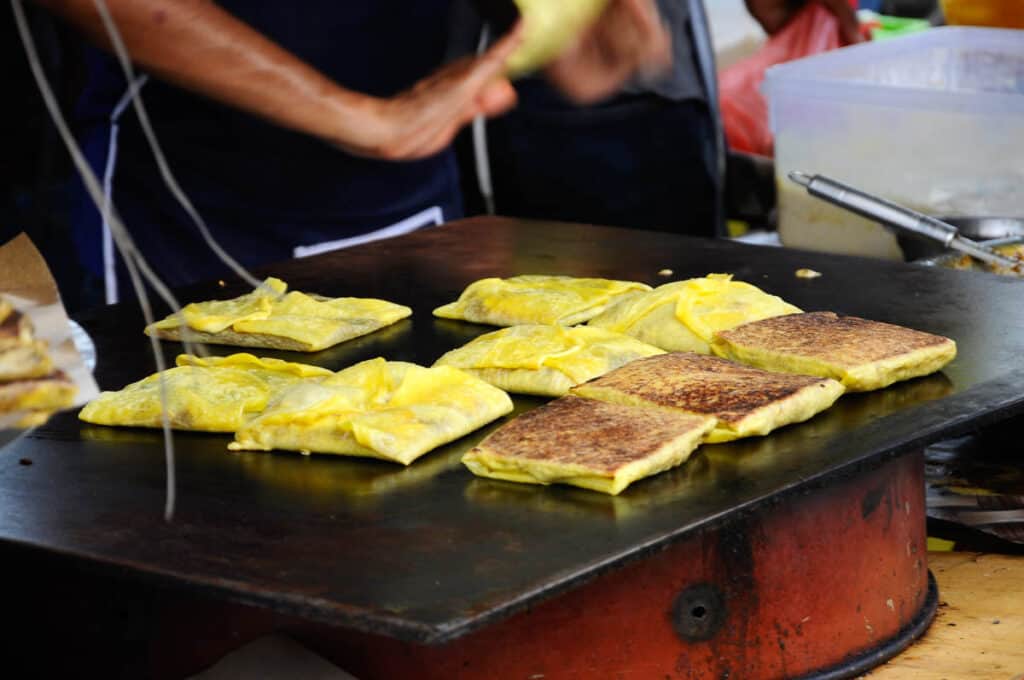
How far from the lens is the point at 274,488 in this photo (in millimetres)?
1907

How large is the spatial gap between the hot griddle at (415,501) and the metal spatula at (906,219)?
27 cm

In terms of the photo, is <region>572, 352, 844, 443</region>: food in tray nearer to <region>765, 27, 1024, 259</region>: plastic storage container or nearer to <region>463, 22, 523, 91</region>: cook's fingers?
<region>463, 22, 523, 91</region>: cook's fingers

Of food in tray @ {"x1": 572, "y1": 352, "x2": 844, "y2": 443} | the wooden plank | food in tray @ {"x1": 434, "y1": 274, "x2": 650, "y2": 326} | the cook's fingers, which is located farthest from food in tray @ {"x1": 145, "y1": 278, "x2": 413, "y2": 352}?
the wooden plank

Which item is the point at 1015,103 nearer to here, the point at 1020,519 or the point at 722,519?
the point at 1020,519

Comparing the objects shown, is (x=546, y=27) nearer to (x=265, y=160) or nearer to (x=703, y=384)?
(x=265, y=160)

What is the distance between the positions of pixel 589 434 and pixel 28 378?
791 millimetres

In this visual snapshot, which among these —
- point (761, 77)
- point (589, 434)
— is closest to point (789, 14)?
point (761, 77)

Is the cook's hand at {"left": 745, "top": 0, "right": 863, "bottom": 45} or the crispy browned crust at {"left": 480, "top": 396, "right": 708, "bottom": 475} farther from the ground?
the cook's hand at {"left": 745, "top": 0, "right": 863, "bottom": 45}

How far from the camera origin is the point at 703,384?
211 centimetres

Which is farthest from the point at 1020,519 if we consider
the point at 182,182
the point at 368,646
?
the point at 182,182

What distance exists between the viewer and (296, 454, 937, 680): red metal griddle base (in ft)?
5.82

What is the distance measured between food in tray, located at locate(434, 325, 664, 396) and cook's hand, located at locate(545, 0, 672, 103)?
1.20 meters

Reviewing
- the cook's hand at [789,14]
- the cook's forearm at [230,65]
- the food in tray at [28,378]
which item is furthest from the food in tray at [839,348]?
the cook's hand at [789,14]

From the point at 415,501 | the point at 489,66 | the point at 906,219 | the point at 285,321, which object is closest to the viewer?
the point at 415,501
